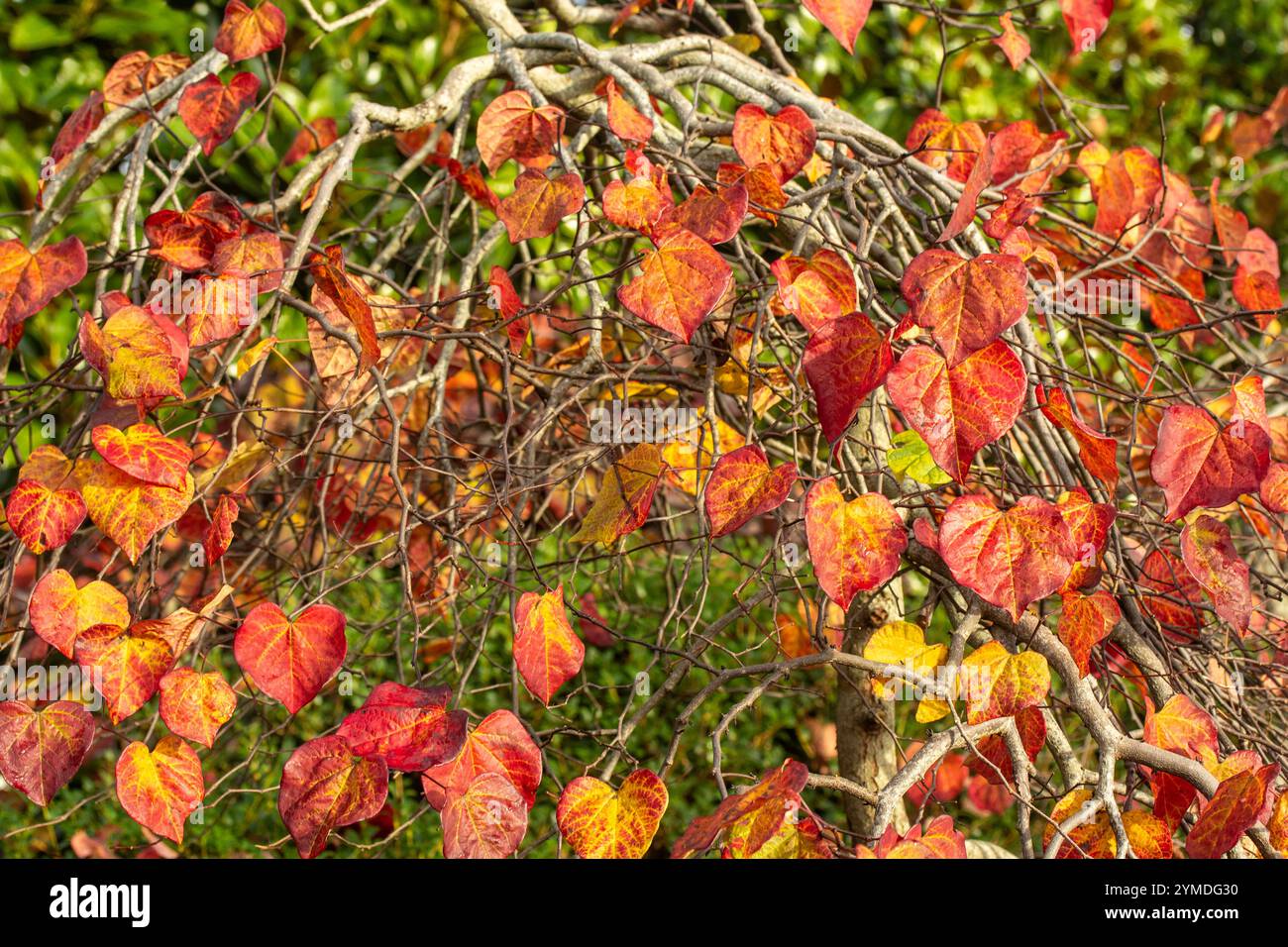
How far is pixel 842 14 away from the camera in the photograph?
119cm

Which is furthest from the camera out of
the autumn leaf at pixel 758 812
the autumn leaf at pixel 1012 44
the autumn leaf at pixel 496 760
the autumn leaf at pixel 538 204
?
the autumn leaf at pixel 1012 44

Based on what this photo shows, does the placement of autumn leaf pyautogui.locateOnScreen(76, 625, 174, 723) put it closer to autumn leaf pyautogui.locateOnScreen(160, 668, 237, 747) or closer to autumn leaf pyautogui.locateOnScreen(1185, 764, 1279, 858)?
autumn leaf pyautogui.locateOnScreen(160, 668, 237, 747)

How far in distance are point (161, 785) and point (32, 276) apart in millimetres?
521

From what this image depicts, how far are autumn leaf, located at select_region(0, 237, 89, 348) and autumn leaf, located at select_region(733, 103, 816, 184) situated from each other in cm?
68

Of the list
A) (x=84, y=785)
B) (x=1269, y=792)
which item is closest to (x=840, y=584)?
(x=1269, y=792)

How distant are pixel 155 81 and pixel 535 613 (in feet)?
3.11

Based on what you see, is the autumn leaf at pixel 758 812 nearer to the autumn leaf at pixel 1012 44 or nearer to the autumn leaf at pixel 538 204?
the autumn leaf at pixel 538 204

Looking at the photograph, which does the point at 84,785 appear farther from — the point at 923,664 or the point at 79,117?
the point at 923,664

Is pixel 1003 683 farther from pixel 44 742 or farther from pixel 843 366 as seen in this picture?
pixel 44 742

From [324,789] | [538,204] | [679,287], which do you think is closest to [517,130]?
[538,204]

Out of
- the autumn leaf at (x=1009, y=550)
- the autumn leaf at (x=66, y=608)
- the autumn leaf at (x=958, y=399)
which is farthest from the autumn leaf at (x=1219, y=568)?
the autumn leaf at (x=66, y=608)

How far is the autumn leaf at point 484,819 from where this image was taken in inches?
34.6

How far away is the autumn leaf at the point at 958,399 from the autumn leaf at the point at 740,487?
0.37ft

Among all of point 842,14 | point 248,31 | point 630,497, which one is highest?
point 842,14
